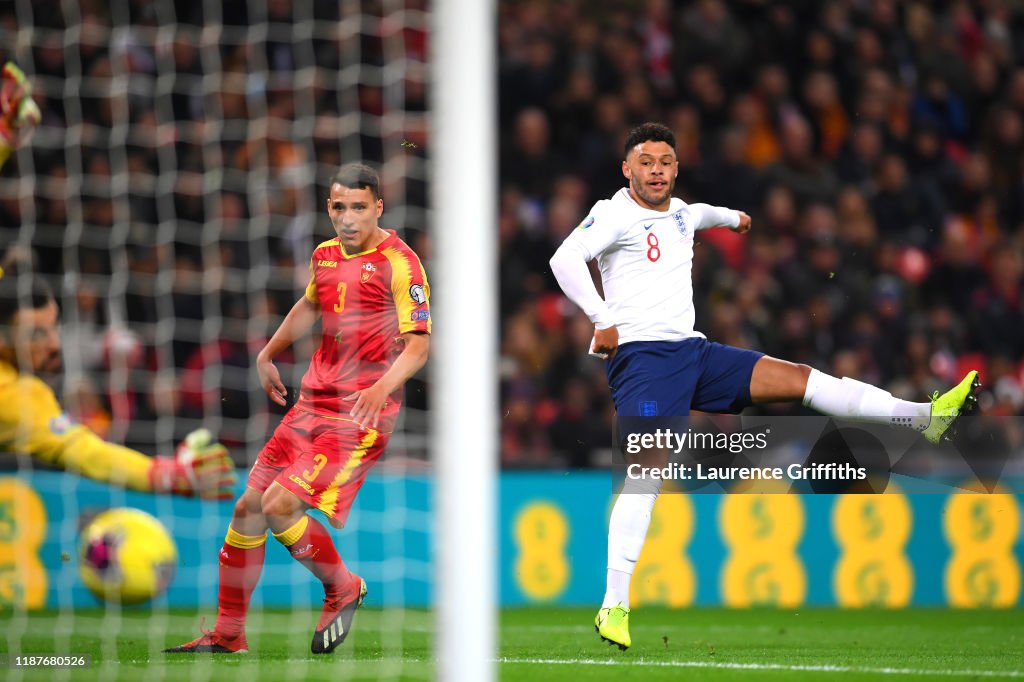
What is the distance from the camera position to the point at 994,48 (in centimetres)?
1230

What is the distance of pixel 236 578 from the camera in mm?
5520

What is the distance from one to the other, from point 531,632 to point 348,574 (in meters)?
1.59

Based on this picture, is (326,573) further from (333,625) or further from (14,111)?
(14,111)

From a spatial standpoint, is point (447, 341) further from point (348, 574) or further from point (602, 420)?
point (602, 420)

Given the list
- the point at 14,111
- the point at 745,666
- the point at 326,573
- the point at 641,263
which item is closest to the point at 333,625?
the point at 326,573

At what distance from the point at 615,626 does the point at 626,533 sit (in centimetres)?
37

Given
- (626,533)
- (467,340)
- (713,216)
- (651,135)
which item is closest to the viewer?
(467,340)

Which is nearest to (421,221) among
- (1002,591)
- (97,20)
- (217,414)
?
(217,414)

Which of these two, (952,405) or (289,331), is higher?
(289,331)

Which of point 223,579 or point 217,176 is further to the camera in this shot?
point 217,176

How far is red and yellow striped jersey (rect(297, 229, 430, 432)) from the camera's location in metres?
5.57

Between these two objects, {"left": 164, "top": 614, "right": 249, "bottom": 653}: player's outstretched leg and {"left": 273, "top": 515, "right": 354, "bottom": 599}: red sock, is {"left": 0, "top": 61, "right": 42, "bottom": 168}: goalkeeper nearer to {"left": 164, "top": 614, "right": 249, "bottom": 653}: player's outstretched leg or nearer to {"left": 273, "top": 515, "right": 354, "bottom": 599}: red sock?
{"left": 273, "top": 515, "right": 354, "bottom": 599}: red sock

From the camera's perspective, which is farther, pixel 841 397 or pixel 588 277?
pixel 841 397

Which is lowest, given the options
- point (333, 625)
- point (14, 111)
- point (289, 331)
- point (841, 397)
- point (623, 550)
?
point (333, 625)
